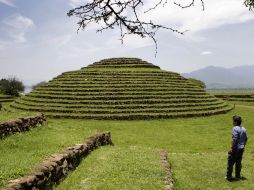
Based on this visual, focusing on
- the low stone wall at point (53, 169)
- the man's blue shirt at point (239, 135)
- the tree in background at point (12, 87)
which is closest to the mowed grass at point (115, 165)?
the low stone wall at point (53, 169)

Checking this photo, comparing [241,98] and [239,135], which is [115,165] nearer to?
[239,135]

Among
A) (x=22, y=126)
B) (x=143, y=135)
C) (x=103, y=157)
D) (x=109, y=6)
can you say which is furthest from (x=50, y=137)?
(x=143, y=135)

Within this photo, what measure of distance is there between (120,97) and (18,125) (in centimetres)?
2695

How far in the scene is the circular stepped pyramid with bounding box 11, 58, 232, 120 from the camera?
132 feet

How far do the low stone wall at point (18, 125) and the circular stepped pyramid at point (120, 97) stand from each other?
2021cm

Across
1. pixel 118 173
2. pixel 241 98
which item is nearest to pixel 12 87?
→ pixel 241 98

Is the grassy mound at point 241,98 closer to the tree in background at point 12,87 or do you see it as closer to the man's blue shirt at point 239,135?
the tree in background at point 12,87

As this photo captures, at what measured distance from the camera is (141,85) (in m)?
46.1

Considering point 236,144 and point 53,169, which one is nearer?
point 53,169

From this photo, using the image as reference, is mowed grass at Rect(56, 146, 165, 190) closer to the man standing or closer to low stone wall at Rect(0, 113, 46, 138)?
the man standing

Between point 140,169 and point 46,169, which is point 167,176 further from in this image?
point 46,169

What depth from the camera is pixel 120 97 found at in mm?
43031

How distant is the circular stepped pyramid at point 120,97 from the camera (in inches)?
1578

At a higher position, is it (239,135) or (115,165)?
(239,135)
